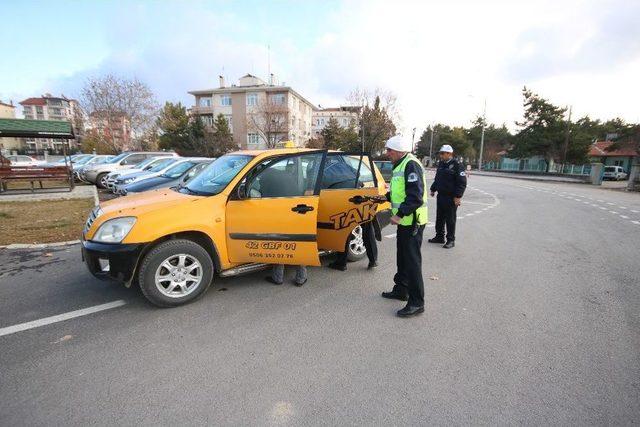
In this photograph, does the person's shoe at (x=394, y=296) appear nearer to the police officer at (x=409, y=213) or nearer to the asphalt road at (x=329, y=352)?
the asphalt road at (x=329, y=352)

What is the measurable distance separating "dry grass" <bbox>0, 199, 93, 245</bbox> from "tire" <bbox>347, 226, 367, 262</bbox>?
5353 mm

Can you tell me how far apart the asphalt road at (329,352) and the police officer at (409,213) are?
0.95ft

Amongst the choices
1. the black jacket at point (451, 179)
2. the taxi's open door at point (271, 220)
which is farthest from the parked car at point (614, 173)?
the taxi's open door at point (271, 220)

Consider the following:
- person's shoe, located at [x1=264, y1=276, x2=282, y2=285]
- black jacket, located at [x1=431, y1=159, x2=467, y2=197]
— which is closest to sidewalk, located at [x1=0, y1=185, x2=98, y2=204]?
person's shoe, located at [x1=264, y1=276, x2=282, y2=285]

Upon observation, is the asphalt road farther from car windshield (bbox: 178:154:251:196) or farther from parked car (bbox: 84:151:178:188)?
parked car (bbox: 84:151:178:188)

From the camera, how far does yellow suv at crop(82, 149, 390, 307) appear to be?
347cm

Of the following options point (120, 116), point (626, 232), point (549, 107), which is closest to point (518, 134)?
point (549, 107)

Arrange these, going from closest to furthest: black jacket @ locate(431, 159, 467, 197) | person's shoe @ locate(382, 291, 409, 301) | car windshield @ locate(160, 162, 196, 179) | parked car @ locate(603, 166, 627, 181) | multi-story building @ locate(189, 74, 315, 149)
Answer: person's shoe @ locate(382, 291, 409, 301) < black jacket @ locate(431, 159, 467, 197) < car windshield @ locate(160, 162, 196, 179) < parked car @ locate(603, 166, 627, 181) < multi-story building @ locate(189, 74, 315, 149)

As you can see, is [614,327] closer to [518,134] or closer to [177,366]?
[177,366]

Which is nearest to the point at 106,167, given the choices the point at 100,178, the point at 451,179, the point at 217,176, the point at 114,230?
the point at 100,178

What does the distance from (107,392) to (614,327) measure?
466 centimetres

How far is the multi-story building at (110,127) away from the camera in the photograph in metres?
31.1

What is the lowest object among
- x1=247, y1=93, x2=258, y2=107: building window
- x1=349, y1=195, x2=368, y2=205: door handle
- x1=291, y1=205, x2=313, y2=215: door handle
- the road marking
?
the road marking

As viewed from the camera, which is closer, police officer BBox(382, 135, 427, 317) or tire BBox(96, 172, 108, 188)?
police officer BBox(382, 135, 427, 317)
